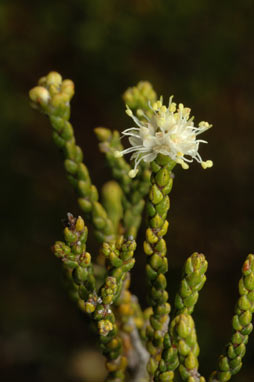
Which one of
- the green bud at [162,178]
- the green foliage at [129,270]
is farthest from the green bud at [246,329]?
the green bud at [162,178]

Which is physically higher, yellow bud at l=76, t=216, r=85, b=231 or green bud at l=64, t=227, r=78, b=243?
yellow bud at l=76, t=216, r=85, b=231

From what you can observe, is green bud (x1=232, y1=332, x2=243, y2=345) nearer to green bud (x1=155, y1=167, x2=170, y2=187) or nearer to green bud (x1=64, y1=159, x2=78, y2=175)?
green bud (x1=155, y1=167, x2=170, y2=187)

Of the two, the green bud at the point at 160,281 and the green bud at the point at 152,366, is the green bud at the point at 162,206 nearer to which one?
the green bud at the point at 160,281

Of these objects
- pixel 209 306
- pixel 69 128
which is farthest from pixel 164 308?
pixel 209 306

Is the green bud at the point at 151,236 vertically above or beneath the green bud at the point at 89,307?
above

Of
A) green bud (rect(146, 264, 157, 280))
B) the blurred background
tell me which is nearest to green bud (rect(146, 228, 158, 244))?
green bud (rect(146, 264, 157, 280))

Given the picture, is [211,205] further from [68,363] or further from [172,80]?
[68,363]

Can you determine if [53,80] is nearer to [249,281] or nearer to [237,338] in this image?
[249,281]
